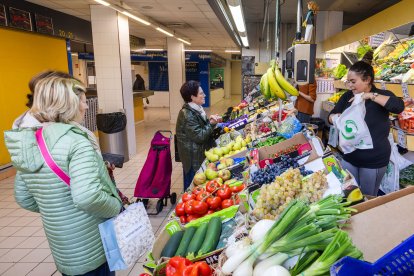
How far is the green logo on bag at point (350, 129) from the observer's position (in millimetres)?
2686

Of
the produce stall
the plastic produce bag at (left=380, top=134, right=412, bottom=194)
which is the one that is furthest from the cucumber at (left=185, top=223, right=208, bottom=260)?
the plastic produce bag at (left=380, top=134, right=412, bottom=194)

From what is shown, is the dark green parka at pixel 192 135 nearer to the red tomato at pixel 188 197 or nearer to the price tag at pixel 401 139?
the red tomato at pixel 188 197

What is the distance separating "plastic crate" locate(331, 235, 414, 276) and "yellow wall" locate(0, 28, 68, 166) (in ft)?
21.7

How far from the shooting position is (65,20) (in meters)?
7.72

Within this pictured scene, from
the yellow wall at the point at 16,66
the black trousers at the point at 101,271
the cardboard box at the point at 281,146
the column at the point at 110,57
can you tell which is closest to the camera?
the black trousers at the point at 101,271

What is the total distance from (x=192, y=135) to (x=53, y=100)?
2091 mm

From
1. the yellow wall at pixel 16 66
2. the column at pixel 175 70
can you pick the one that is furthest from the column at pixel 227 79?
the yellow wall at pixel 16 66

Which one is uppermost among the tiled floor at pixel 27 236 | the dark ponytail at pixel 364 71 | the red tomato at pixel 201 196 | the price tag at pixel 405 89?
the dark ponytail at pixel 364 71

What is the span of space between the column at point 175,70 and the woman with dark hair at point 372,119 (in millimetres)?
9969

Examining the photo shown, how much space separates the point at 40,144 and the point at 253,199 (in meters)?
1.19

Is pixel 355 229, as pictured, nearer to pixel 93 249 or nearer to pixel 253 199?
pixel 253 199

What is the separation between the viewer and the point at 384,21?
4.26m

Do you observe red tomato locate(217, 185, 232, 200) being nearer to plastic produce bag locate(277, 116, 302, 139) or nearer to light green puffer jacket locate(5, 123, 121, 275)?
light green puffer jacket locate(5, 123, 121, 275)

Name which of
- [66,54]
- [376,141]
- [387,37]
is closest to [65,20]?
[66,54]
